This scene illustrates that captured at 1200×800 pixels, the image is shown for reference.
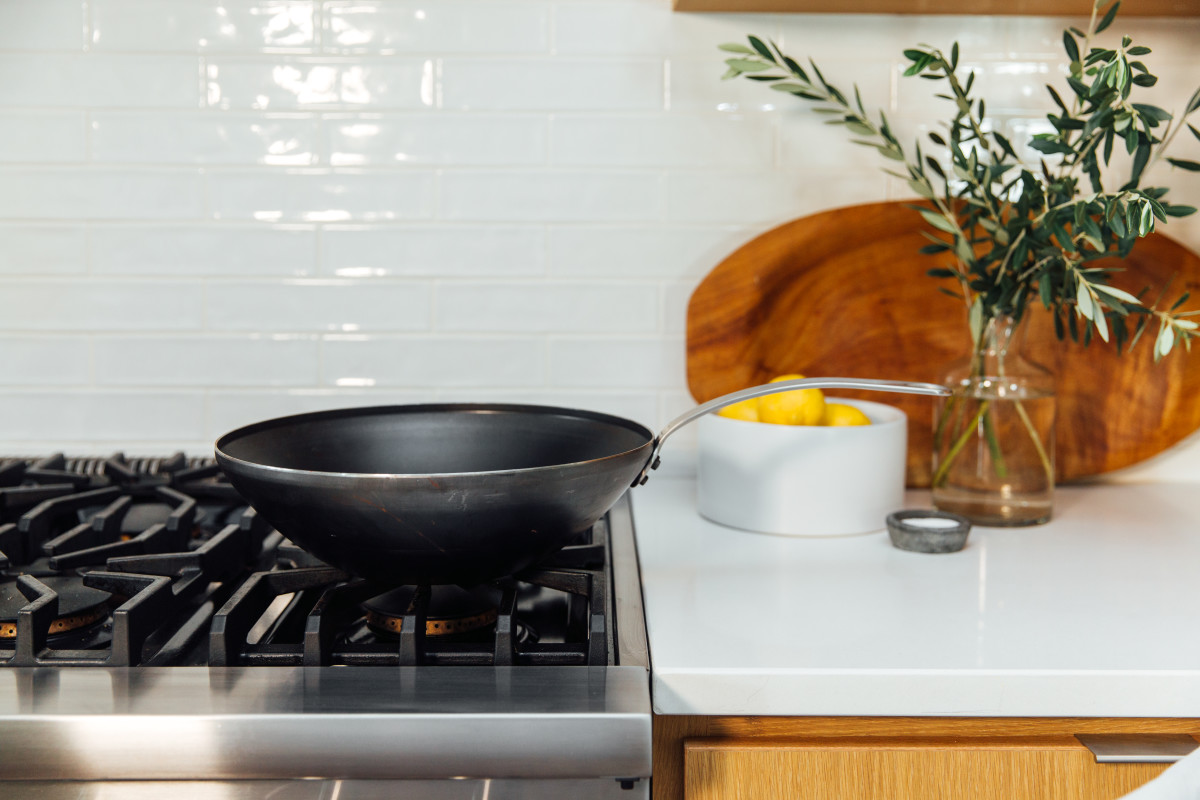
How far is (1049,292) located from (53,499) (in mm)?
1139

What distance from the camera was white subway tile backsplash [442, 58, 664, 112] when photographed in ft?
4.31

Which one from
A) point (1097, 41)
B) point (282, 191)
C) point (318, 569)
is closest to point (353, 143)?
point (282, 191)

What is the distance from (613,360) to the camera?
1.37 m

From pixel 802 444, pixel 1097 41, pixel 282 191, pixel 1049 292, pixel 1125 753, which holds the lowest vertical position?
pixel 1125 753

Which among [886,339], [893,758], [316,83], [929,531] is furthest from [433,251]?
[893,758]

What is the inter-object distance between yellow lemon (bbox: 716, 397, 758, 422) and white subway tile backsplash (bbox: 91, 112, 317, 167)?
69 centimetres

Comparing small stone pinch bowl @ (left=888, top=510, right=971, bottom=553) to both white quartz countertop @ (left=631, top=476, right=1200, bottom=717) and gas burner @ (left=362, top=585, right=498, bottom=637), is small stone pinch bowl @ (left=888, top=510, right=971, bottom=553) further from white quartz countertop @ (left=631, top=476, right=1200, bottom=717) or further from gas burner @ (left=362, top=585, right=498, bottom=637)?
gas burner @ (left=362, top=585, right=498, bottom=637)

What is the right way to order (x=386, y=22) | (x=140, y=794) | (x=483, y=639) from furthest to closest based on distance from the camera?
(x=386, y=22), (x=483, y=639), (x=140, y=794)

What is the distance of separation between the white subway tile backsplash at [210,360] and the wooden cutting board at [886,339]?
1.87ft

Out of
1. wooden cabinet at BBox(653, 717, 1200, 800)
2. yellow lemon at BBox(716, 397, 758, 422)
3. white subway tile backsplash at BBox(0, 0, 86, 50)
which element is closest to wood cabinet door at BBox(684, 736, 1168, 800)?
wooden cabinet at BBox(653, 717, 1200, 800)

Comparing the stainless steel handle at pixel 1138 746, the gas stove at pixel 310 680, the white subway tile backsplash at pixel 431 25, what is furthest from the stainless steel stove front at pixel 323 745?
the white subway tile backsplash at pixel 431 25

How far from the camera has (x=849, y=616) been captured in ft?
2.76

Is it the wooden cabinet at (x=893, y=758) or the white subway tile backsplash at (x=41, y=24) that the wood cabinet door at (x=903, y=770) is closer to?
the wooden cabinet at (x=893, y=758)

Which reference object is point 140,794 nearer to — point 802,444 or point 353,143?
point 802,444
